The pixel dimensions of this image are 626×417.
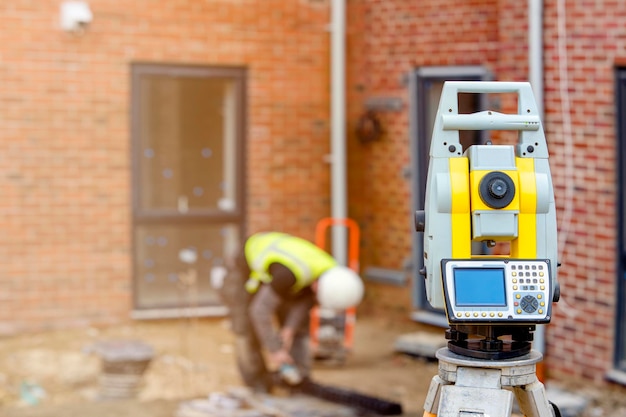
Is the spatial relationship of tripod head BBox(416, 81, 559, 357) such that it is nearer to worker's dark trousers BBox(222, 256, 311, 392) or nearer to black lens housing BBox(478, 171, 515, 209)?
black lens housing BBox(478, 171, 515, 209)

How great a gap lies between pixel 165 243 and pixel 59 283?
3.34ft

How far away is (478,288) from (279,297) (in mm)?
3604

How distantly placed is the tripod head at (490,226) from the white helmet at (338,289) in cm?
309

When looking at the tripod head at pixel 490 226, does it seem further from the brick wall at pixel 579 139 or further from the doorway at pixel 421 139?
the doorway at pixel 421 139

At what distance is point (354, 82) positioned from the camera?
11266 millimetres

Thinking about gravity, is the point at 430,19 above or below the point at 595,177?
above

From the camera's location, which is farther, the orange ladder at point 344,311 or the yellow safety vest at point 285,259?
the orange ladder at point 344,311

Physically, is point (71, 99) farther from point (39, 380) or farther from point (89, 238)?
point (39, 380)

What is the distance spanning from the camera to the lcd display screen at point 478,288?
15.6 ft

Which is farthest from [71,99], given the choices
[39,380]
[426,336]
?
[426,336]

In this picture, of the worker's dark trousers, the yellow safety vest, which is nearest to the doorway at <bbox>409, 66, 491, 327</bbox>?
the worker's dark trousers

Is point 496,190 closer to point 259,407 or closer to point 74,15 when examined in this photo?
point 259,407

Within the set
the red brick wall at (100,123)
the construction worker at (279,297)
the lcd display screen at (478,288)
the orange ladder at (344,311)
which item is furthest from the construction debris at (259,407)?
the lcd display screen at (478,288)

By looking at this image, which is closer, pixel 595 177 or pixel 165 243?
pixel 595 177
